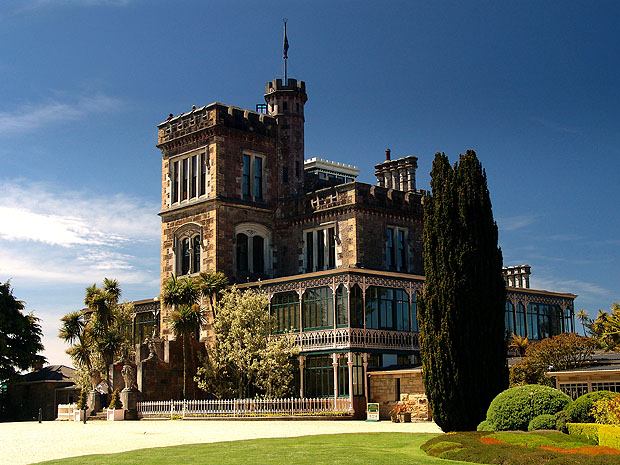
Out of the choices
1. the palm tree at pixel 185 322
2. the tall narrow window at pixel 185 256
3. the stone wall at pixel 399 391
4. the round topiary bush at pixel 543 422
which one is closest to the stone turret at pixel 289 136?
the tall narrow window at pixel 185 256

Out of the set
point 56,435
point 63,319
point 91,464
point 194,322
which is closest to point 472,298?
point 91,464

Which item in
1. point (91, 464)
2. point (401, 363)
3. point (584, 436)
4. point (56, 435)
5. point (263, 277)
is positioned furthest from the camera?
point (263, 277)

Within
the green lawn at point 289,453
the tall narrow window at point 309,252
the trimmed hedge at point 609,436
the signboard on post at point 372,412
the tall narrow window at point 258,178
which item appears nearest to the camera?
the trimmed hedge at point 609,436

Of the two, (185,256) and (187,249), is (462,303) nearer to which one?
(187,249)

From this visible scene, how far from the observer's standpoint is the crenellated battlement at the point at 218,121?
4826cm

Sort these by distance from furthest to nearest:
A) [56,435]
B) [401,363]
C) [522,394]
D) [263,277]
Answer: [263,277] < [401,363] < [56,435] < [522,394]

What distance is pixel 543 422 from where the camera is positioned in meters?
20.8

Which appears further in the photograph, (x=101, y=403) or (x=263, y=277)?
(x=263, y=277)

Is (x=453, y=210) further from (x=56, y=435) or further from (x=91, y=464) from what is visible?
(x=56, y=435)

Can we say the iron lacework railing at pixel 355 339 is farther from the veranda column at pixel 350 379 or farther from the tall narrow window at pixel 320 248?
the tall narrow window at pixel 320 248

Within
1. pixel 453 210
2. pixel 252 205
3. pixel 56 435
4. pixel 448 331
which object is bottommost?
pixel 56 435

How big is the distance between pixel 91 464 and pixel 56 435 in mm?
12054

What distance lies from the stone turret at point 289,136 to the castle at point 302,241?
6cm

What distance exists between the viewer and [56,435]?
28875 mm
